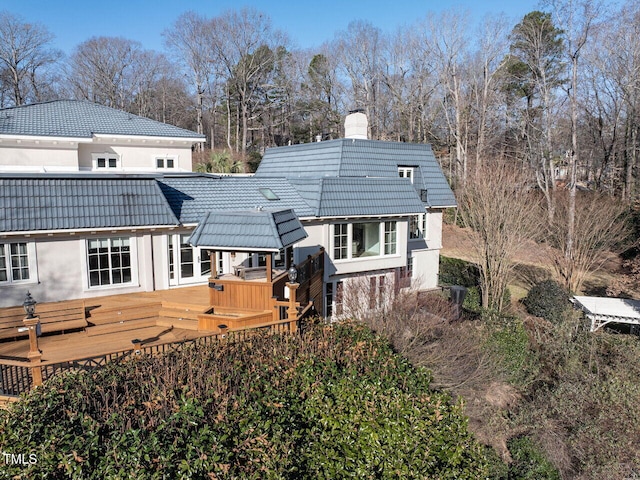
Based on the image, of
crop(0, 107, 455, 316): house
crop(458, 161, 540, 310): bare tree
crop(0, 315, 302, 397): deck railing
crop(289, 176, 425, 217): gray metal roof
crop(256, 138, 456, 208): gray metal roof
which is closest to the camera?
crop(0, 315, 302, 397): deck railing

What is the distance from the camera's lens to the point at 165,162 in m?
22.6

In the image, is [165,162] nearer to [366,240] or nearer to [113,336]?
[366,240]

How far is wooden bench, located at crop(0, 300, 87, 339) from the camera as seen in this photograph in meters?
10.2

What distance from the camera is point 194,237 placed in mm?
10711

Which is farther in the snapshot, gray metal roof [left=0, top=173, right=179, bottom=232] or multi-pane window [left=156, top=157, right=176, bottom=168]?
multi-pane window [left=156, top=157, right=176, bottom=168]

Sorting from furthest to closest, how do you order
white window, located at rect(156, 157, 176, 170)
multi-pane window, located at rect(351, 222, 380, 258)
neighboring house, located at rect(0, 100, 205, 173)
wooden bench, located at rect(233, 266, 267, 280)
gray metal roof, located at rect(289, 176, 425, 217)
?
white window, located at rect(156, 157, 176, 170)
neighboring house, located at rect(0, 100, 205, 173)
multi-pane window, located at rect(351, 222, 380, 258)
gray metal roof, located at rect(289, 176, 425, 217)
wooden bench, located at rect(233, 266, 267, 280)

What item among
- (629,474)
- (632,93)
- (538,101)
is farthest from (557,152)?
(629,474)

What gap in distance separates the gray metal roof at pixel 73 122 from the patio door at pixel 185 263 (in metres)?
10.3

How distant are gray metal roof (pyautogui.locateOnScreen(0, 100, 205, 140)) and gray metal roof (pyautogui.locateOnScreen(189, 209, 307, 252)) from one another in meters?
12.4

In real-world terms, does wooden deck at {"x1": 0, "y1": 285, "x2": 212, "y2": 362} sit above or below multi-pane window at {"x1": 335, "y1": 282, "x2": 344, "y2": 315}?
above

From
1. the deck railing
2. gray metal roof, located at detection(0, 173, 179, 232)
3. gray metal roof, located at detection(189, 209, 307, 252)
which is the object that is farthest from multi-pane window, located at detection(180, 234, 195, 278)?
the deck railing

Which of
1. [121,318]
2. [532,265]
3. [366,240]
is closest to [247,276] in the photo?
[121,318]

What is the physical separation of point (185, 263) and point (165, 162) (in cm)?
1156

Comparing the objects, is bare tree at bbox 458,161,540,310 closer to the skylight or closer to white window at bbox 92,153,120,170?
the skylight
